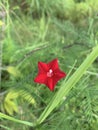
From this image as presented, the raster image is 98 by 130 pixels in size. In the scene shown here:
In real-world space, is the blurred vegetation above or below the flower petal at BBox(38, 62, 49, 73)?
below

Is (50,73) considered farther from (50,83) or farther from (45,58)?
(45,58)

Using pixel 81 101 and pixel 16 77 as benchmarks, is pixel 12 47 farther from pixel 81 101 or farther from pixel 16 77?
pixel 81 101

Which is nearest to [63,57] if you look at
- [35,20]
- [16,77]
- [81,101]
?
[16,77]

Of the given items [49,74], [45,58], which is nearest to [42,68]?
[49,74]

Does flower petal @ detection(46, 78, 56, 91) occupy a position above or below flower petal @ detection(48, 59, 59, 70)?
below

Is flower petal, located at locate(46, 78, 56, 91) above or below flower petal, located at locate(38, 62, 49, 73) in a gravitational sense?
below

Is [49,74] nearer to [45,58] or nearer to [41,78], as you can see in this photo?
[41,78]

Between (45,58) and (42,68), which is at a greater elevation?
(42,68)

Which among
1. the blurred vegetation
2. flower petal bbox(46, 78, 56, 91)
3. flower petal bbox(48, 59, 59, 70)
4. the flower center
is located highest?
flower petal bbox(48, 59, 59, 70)

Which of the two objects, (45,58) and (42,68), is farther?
(45,58)
